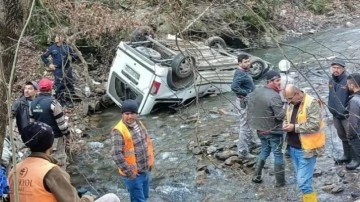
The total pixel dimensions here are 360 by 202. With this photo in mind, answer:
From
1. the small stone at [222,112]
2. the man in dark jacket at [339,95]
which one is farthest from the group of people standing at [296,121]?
the small stone at [222,112]

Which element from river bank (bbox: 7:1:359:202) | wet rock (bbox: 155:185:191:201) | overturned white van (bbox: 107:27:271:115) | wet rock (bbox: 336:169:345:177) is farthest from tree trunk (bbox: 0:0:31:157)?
overturned white van (bbox: 107:27:271:115)

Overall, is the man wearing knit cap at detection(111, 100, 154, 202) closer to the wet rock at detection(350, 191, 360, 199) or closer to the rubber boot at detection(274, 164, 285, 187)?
the rubber boot at detection(274, 164, 285, 187)

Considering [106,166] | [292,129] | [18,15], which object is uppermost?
[18,15]

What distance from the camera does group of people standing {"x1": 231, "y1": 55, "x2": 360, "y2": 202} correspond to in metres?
6.64

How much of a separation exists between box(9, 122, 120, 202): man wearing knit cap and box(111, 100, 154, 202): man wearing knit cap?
88.9 inches

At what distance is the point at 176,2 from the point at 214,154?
4474mm

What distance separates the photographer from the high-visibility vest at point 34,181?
12.9 feet

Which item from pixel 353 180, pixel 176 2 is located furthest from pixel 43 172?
pixel 353 180

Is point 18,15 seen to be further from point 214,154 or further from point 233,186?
point 214,154

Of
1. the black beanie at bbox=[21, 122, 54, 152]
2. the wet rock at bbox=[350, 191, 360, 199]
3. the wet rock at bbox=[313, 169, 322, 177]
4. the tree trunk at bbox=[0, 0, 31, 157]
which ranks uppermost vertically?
the tree trunk at bbox=[0, 0, 31, 157]

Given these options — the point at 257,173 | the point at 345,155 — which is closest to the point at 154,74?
the point at 257,173

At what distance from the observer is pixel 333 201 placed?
291 inches

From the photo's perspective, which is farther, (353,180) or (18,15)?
(353,180)

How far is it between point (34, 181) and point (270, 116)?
160 inches
